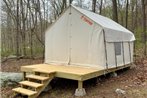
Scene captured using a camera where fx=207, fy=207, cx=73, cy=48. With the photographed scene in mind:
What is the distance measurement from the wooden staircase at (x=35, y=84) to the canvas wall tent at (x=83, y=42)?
67.8 inches

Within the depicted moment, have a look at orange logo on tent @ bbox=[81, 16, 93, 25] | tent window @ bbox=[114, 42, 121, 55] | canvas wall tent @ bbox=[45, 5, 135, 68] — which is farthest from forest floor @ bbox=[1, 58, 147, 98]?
orange logo on tent @ bbox=[81, 16, 93, 25]

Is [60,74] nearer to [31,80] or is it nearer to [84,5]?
[31,80]

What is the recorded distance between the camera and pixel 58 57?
340 inches

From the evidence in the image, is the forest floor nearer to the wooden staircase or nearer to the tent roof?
the wooden staircase

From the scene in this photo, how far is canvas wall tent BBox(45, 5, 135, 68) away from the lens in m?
7.39

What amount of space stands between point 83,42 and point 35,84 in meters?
2.62

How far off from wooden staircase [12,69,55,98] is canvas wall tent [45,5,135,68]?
172 centimetres

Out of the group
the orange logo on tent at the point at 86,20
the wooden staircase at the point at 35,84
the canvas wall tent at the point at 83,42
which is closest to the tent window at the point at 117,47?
the canvas wall tent at the point at 83,42

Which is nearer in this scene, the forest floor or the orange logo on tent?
the forest floor

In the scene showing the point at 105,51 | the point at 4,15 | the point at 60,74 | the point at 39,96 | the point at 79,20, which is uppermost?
the point at 4,15

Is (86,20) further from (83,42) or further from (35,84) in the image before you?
(35,84)

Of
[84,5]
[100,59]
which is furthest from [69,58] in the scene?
[84,5]

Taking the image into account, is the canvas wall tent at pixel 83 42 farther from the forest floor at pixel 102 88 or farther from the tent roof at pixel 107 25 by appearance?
the forest floor at pixel 102 88

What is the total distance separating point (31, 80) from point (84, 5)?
706 inches
